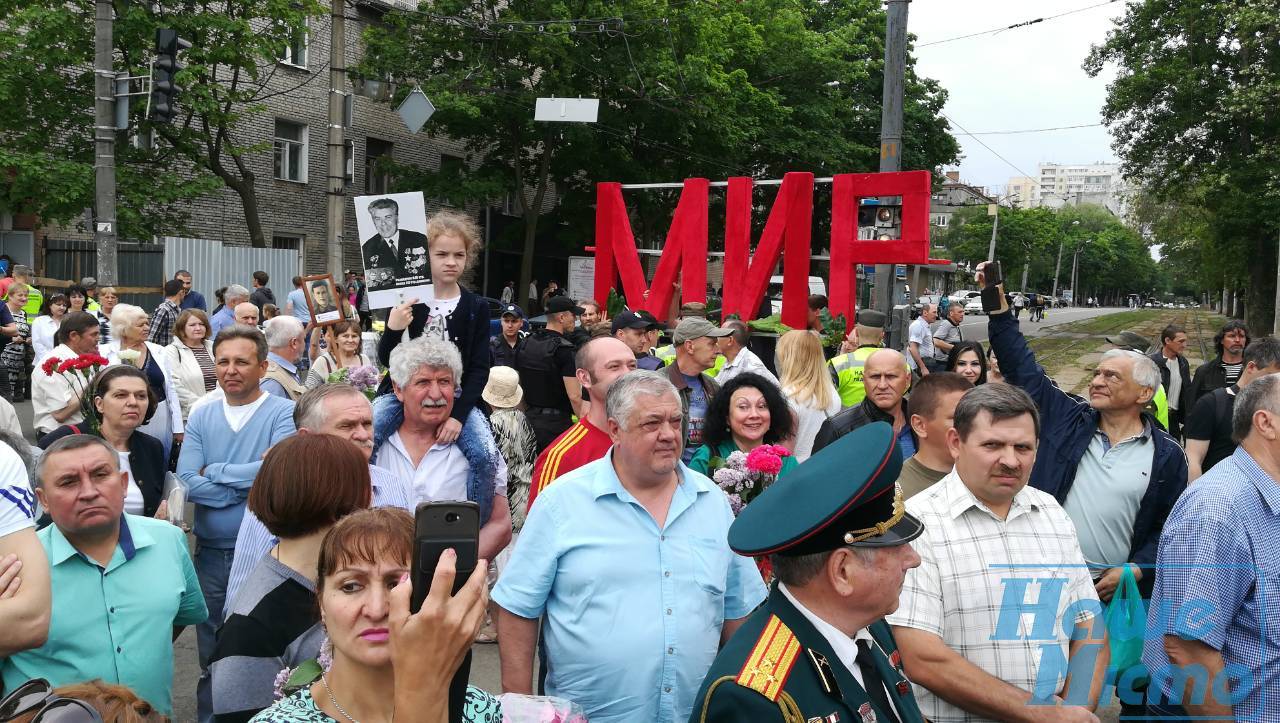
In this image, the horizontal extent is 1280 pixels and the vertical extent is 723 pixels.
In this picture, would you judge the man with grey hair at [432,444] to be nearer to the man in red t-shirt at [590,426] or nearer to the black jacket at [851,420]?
the man in red t-shirt at [590,426]

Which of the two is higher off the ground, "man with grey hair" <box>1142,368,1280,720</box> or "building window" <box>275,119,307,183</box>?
"building window" <box>275,119,307,183</box>

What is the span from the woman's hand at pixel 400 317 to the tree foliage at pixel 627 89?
72.5 ft

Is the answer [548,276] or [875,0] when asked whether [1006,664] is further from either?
[875,0]

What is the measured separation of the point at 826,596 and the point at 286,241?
30132 millimetres

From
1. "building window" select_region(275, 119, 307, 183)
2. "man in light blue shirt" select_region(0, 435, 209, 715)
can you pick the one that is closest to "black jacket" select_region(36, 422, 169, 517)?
"man in light blue shirt" select_region(0, 435, 209, 715)

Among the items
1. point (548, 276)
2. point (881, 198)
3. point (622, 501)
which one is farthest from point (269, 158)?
point (622, 501)

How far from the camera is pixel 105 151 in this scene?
1356cm

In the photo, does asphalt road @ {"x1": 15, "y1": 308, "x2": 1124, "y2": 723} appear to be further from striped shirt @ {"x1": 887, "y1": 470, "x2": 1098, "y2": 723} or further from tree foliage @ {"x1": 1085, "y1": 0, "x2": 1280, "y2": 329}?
tree foliage @ {"x1": 1085, "y1": 0, "x2": 1280, "y2": 329}

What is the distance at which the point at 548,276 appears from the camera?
129 feet

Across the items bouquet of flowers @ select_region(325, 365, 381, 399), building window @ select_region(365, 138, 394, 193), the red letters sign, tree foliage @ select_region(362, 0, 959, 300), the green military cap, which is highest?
tree foliage @ select_region(362, 0, 959, 300)

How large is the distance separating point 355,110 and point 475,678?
27.8 m

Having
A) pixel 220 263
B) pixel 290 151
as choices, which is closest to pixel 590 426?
pixel 220 263

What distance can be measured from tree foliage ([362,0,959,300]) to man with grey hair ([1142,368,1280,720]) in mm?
24180

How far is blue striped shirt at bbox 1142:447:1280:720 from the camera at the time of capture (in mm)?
3264
